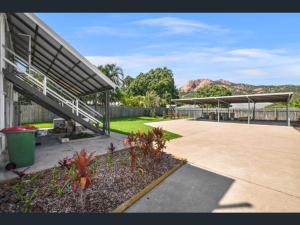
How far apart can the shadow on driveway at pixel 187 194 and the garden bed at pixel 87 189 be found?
36 cm

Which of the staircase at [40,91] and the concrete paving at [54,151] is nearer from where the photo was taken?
the concrete paving at [54,151]

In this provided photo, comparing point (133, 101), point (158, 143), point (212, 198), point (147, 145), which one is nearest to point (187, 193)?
point (212, 198)

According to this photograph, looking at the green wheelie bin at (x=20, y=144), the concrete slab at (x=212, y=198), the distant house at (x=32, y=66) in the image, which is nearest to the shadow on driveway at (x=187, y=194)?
the concrete slab at (x=212, y=198)

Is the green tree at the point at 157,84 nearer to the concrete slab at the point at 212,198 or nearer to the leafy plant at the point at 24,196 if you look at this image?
the concrete slab at the point at 212,198

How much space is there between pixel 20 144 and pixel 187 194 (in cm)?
444

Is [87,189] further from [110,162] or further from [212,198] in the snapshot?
[212,198]

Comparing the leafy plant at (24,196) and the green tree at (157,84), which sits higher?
the green tree at (157,84)

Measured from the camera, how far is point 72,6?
328 cm

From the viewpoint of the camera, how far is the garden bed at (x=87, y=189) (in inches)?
137

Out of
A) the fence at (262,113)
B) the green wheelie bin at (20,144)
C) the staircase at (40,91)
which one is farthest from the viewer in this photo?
the fence at (262,113)

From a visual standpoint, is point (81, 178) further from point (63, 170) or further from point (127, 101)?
point (127, 101)

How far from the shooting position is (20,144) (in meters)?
5.33

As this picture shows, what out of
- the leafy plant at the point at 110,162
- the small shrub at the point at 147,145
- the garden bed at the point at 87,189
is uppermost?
the small shrub at the point at 147,145

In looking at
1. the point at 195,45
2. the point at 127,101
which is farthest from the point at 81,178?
the point at 127,101
